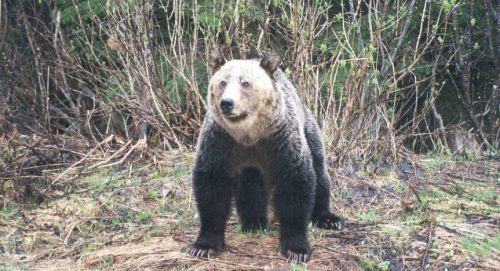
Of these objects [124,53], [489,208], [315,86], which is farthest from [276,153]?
[124,53]

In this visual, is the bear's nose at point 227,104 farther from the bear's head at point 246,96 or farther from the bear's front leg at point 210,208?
the bear's front leg at point 210,208

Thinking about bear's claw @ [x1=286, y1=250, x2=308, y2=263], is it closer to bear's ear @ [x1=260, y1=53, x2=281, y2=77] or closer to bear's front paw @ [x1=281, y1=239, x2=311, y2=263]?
bear's front paw @ [x1=281, y1=239, x2=311, y2=263]

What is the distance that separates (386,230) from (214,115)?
1.69 m

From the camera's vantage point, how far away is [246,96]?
4914 mm

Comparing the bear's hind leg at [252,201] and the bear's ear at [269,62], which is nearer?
the bear's ear at [269,62]

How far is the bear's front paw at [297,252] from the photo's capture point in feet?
16.7

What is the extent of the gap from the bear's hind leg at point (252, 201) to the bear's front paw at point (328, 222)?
1.58 feet

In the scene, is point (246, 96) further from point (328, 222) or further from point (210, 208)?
point (328, 222)

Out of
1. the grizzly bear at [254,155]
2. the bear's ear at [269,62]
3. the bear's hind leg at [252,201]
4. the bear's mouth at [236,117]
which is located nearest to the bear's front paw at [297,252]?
the grizzly bear at [254,155]

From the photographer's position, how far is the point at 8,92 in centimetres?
831

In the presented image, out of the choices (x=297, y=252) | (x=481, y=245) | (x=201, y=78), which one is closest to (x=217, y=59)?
(x=297, y=252)

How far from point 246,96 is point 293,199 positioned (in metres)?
0.80

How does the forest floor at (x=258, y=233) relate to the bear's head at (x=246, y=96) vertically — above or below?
below

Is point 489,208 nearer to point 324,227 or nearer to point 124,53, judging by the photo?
point 324,227
